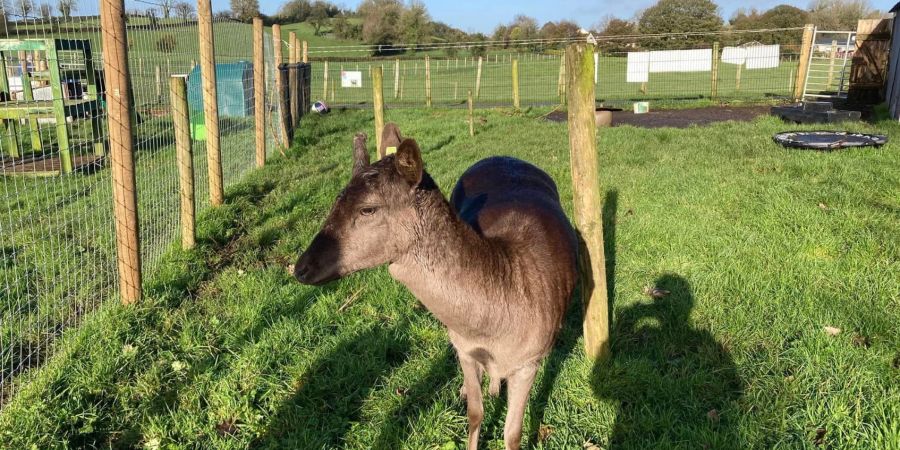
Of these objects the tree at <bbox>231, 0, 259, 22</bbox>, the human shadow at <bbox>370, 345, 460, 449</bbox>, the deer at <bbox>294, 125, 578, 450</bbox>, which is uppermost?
the tree at <bbox>231, 0, 259, 22</bbox>

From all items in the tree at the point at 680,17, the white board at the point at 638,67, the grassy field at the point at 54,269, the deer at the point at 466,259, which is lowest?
the grassy field at the point at 54,269

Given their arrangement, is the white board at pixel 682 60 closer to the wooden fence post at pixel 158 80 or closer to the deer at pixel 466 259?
the wooden fence post at pixel 158 80

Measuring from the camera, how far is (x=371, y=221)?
2.56 m

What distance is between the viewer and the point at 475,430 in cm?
335

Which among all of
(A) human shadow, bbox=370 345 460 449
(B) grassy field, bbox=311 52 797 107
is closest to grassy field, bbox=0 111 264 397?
(A) human shadow, bbox=370 345 460 449

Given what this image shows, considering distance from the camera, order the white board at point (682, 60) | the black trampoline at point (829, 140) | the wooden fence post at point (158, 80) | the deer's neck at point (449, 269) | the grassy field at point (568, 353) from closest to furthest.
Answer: the deer's neck at point (449, 269)
the grassy field at point (568, 353)
the wooden fence post at point (158, 80)
the black trampoline at point (829, 140)
the white board at point (682, 60)

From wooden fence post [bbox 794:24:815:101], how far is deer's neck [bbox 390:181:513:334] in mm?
19112

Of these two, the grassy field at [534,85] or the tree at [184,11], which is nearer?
the tree at [184,11]

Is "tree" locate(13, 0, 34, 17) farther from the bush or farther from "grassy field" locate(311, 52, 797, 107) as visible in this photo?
"grassy field" locate(311, 52, 797, 107)

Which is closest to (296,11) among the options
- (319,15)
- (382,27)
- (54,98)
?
(319,15)

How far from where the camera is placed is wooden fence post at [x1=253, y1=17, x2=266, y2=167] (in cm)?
1005

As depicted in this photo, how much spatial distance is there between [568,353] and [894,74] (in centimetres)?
1608

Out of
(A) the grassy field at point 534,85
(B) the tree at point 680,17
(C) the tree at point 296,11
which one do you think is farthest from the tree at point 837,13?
(C) the tree at point 296,11

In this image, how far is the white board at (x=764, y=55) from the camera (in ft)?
81.8
